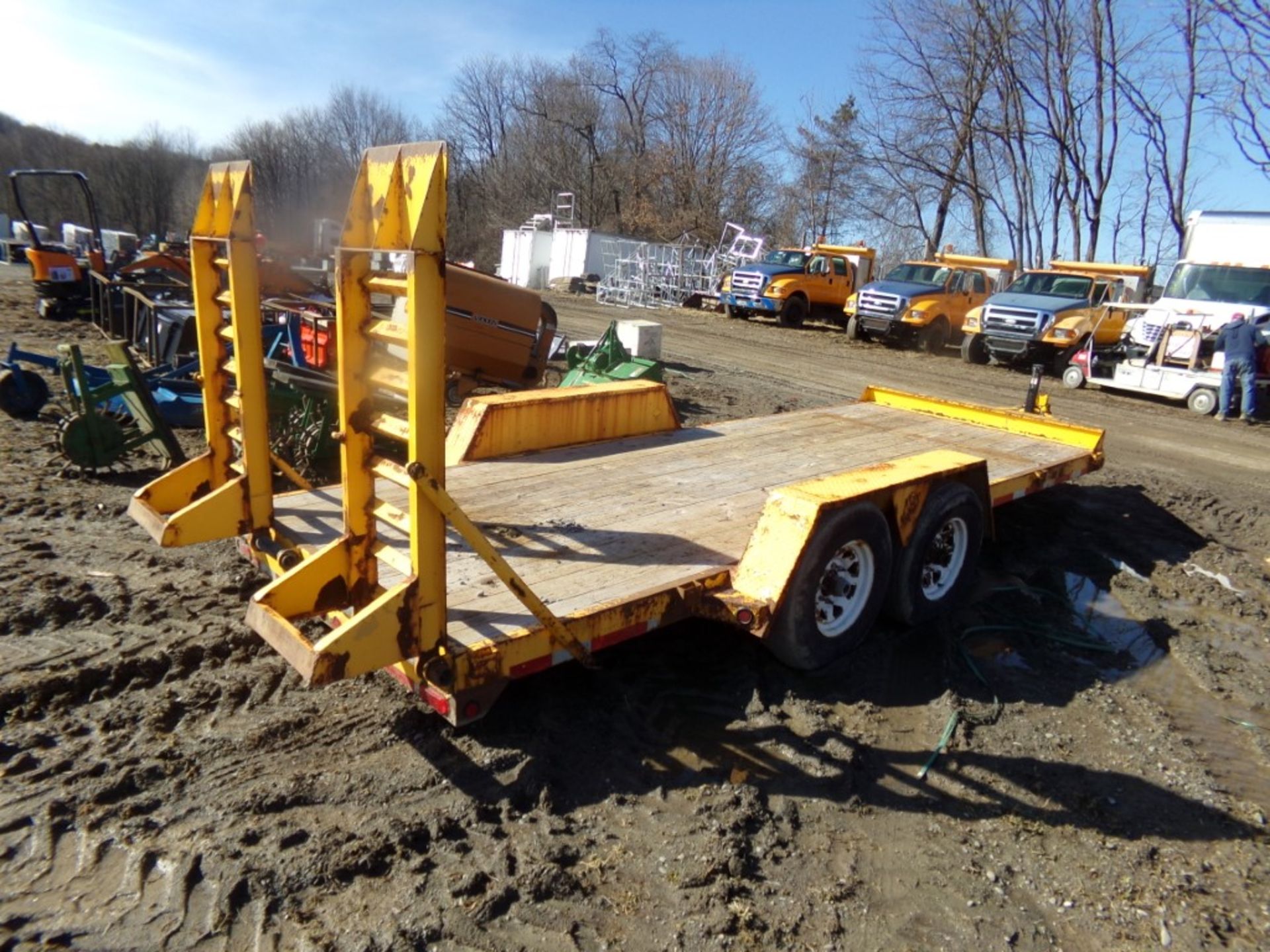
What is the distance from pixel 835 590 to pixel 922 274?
18629mm

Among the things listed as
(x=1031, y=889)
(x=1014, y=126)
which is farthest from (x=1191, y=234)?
(x=1014, y=126)

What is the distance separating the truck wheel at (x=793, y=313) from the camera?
2269 cm

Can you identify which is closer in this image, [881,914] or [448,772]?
[881,914]

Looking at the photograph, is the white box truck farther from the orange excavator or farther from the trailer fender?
the orange excavator

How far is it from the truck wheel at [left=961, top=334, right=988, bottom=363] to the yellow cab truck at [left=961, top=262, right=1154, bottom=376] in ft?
0.05

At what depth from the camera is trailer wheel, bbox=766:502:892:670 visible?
146 inches

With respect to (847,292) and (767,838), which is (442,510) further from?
(847,292)

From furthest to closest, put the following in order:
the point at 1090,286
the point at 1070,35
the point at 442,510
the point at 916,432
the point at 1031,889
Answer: the point at 1070,35
the point at 1090,286
the point at 916,432
the point at 1031,889
the point at 442,510

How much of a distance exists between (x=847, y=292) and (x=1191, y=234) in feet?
31.4

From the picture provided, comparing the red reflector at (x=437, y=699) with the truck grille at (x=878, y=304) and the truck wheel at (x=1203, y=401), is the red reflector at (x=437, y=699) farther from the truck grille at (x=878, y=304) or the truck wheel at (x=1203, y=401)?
the truck grille at (x=878, y=304)

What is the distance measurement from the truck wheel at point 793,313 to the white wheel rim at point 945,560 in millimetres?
18390

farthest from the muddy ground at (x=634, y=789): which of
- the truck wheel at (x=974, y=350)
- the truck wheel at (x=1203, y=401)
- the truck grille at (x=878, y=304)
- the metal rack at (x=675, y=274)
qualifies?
the metal rack at (x=675, y=274)

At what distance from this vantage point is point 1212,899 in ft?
9.50

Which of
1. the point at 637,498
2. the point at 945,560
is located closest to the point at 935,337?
the point at 945,560
